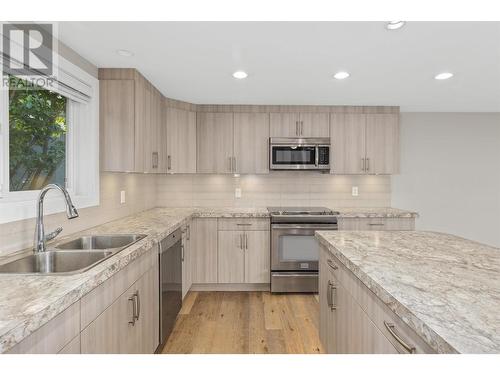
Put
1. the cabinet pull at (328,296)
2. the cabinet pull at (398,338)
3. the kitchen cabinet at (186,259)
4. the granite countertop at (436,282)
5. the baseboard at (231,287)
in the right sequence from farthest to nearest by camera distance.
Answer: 1. the baseboard at (231,287)
2. the kitchen cabinet at (186,259)
3. the cabinet pull at (328,296)
4. the cabinet pull at (398,338)
5. the granite countertop at (436,282)

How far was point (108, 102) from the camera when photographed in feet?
8.18

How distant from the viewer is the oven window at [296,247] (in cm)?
342

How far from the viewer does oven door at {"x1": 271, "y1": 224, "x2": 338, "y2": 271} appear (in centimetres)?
341

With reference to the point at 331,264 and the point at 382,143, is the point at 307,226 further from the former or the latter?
the point at 331,264

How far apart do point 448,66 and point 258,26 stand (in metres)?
1.76

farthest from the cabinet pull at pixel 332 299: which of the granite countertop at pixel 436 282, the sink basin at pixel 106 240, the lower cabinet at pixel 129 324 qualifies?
the sink basin at pixel 106 240

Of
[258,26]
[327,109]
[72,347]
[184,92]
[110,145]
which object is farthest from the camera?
[327,109]

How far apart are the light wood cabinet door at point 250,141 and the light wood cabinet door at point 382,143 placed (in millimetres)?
1314

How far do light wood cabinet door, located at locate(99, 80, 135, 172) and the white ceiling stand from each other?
19 centimetres

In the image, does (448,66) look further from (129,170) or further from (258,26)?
(129,170)

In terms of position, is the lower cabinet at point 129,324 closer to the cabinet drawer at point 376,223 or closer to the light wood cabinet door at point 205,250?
the light wood cabinet door at point 205,250

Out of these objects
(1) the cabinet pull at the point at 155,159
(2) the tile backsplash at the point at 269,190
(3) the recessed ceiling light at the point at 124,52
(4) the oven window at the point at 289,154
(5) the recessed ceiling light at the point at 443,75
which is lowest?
(2) the tile backsplash at the point at 269,190
